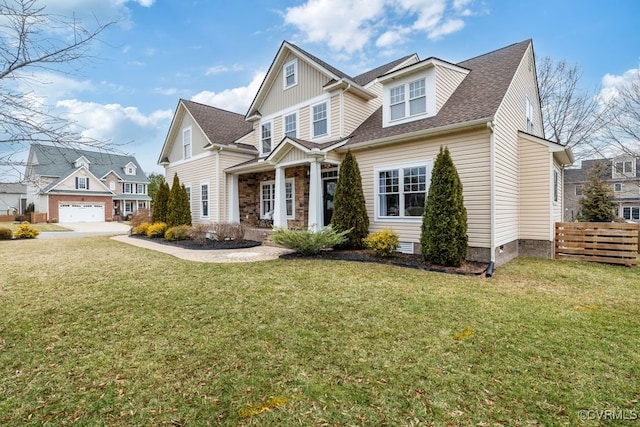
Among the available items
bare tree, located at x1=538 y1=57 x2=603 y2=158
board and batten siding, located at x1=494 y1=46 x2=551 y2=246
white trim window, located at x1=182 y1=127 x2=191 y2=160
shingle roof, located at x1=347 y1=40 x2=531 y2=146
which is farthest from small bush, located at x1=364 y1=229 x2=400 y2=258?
bare tree, located at x1=538 y1=57 x2=603 y2=158

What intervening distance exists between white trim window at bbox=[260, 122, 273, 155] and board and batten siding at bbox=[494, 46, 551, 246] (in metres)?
9.44

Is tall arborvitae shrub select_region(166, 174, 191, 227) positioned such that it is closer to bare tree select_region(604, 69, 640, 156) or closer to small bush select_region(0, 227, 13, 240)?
small bush select_region(0, 227, 13, 240)

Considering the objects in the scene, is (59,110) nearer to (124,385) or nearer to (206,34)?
(124,385)

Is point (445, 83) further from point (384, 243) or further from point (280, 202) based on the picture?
point (280, 202)

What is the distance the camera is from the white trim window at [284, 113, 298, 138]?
13312 mm

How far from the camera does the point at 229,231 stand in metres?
12.5

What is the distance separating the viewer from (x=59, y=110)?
342 centimetres

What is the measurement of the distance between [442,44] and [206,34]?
11.3m

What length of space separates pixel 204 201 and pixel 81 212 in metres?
25.1

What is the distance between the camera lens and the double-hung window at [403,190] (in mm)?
9291

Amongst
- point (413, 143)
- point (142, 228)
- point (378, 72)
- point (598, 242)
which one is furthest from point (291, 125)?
point (598, 242)

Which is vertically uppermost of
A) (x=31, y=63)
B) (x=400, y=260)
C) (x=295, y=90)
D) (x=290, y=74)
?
(x=290, y=74)

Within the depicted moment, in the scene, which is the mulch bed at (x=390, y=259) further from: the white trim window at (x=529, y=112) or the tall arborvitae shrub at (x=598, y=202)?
the tall arborvitae shrub at (x=598, y=202)

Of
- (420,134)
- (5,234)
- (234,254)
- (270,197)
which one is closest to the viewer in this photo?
(420,134)
